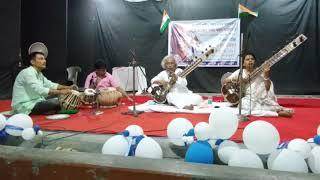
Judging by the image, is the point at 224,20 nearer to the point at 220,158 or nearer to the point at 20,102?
the point at 20,102

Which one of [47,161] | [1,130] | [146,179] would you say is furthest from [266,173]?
[1,130]

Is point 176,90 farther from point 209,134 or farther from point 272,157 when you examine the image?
point 272,157

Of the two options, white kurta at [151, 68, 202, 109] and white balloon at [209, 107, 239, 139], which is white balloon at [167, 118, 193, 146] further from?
white kurta at [151, 68, 202, 109]

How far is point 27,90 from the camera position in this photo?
411cm

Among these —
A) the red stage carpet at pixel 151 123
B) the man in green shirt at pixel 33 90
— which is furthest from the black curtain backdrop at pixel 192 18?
the man in green shirt at pixel 33 90

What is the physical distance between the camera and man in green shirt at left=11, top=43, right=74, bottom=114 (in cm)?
394

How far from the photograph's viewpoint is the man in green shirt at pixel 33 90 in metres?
3.94

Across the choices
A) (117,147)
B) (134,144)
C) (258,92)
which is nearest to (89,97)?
(258,92)

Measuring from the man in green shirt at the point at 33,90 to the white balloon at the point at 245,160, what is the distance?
3.08 m

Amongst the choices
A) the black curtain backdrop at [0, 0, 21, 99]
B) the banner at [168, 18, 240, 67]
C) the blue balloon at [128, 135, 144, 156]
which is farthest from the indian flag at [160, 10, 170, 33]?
the blue balloon at [128, 135, 144, 156]

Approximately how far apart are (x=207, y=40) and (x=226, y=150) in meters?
5.26

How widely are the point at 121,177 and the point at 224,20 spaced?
588 centimetres

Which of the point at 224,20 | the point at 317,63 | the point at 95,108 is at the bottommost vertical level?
the point at 95,108

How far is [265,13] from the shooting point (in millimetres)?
6441
